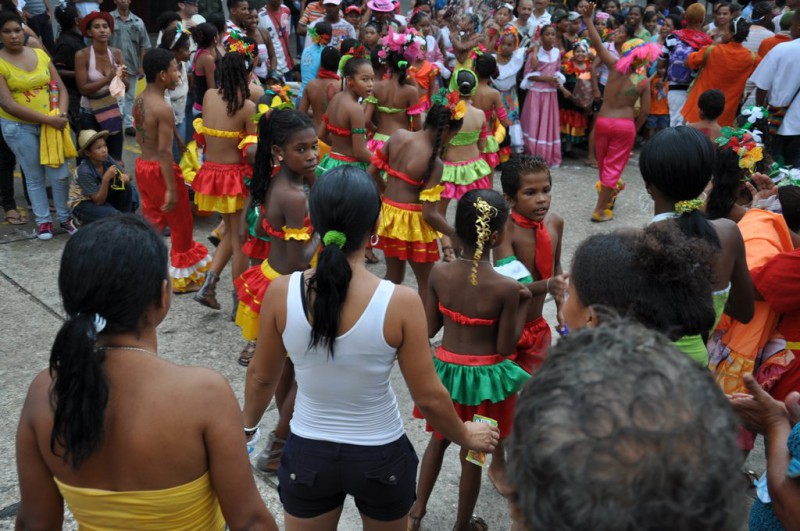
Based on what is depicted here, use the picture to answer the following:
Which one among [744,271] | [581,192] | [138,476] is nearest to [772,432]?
[744,271]

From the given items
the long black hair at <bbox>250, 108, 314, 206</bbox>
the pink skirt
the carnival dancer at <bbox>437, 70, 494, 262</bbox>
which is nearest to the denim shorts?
the long black hair at <bbox>250, 108, 314, 206</bbox>

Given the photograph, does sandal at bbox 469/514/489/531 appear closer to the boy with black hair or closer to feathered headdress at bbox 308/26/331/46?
the boy with black hair

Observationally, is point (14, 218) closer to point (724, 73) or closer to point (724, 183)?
point (724, 183)

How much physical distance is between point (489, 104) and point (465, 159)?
1345mm

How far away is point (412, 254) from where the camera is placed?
18.2 feet

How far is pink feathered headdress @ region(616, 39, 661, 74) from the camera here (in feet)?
25.9

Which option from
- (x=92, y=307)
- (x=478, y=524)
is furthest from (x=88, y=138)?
(x=92, y=307)

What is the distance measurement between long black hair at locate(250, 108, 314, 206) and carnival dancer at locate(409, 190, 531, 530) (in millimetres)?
1319

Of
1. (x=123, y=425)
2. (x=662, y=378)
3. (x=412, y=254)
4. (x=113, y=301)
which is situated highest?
(x=662, y=378)

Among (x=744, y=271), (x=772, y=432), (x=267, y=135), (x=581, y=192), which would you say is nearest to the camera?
(x=772, y=432)

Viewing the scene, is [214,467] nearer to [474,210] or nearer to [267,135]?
[474,210]

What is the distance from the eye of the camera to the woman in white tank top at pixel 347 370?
242 centimetres

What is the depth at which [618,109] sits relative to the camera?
8078 millimetres

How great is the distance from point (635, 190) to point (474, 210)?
6609mm
